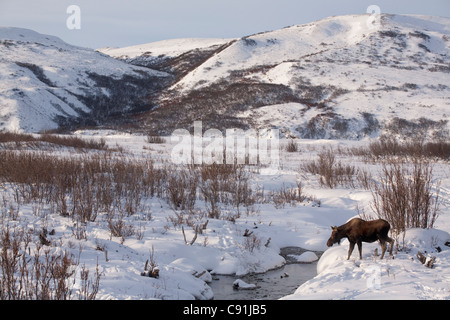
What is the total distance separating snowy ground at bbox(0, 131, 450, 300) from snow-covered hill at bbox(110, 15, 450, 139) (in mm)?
24036

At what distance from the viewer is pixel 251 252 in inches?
275

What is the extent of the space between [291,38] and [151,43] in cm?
6771

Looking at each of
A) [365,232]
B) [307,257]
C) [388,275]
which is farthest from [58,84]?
[388,275]

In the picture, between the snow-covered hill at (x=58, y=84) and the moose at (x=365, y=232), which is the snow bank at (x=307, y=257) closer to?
the moose at (x=365, y=232)

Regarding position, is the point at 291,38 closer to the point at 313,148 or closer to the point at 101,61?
the point at 101,61

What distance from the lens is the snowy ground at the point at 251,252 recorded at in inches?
172

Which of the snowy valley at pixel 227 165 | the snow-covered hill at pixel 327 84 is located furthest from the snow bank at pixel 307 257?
the snow-covered hill at pixel 327 84

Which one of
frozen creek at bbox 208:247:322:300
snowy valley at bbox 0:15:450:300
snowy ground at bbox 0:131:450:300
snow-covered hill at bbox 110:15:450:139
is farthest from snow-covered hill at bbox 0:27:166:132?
frozen creek at bbox 208:247:322:300

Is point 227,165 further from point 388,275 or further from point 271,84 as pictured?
point 271,84

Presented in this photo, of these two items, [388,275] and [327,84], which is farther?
[327,84]

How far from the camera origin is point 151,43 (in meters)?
125

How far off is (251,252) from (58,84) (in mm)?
52733

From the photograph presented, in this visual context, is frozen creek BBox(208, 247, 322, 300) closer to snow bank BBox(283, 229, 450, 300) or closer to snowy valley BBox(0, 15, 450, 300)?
snowy valley BBox(0, 15, 450, 300)
